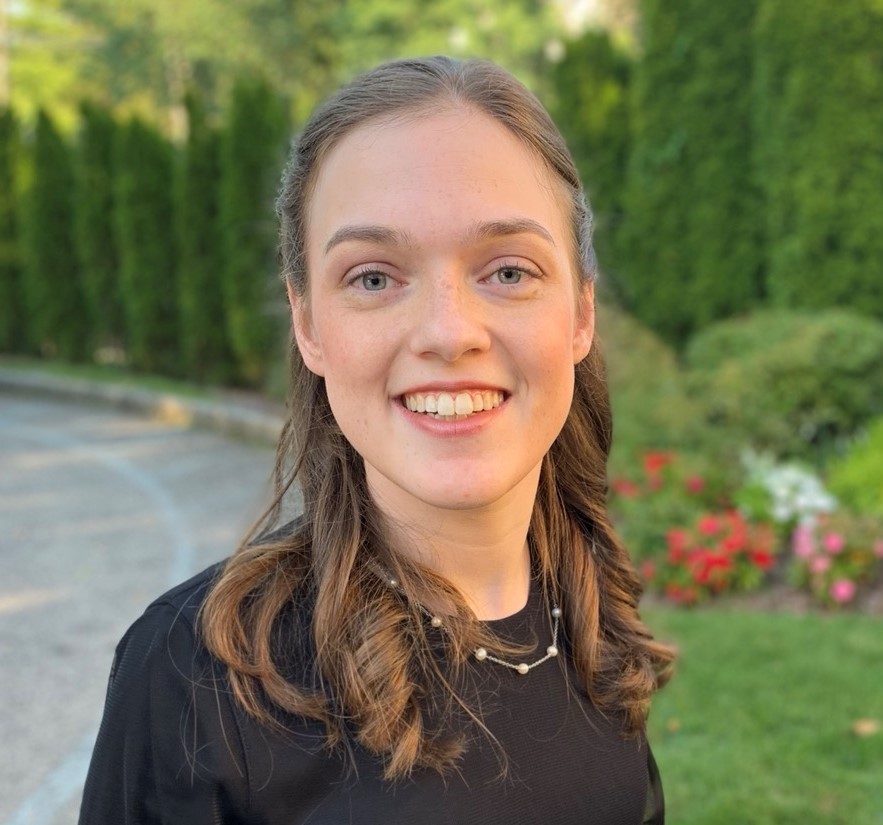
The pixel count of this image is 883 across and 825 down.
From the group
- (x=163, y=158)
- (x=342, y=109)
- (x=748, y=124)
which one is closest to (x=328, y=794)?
(x=342, y=109)

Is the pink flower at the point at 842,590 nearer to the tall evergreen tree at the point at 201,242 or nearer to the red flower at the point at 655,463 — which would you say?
the red flower at the point at 655,463

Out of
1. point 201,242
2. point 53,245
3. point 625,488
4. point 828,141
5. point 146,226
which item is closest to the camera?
point 625,488

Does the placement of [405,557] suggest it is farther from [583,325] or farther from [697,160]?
[697,160]

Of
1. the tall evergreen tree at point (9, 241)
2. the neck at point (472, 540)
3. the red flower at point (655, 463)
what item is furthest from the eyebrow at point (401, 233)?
the tall evergreen tree at point (9, 241)

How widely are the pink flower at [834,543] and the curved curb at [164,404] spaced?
4.20 metres

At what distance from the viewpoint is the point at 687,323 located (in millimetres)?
8891

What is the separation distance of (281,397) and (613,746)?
9.11 metres

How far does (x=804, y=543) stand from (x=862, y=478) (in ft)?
2.30

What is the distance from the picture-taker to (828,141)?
7.15m

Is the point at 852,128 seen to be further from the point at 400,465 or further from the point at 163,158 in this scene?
the point at 163,158

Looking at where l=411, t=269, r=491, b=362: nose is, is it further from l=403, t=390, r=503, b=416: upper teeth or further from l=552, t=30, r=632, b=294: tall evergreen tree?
l=552, t=30, r=632, b=294: tall evergreen tree


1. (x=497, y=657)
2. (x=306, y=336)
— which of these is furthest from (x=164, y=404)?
(x=497, y=657)

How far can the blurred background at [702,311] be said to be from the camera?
381 cm

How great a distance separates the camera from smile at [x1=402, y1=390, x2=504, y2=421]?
4.23 ft
